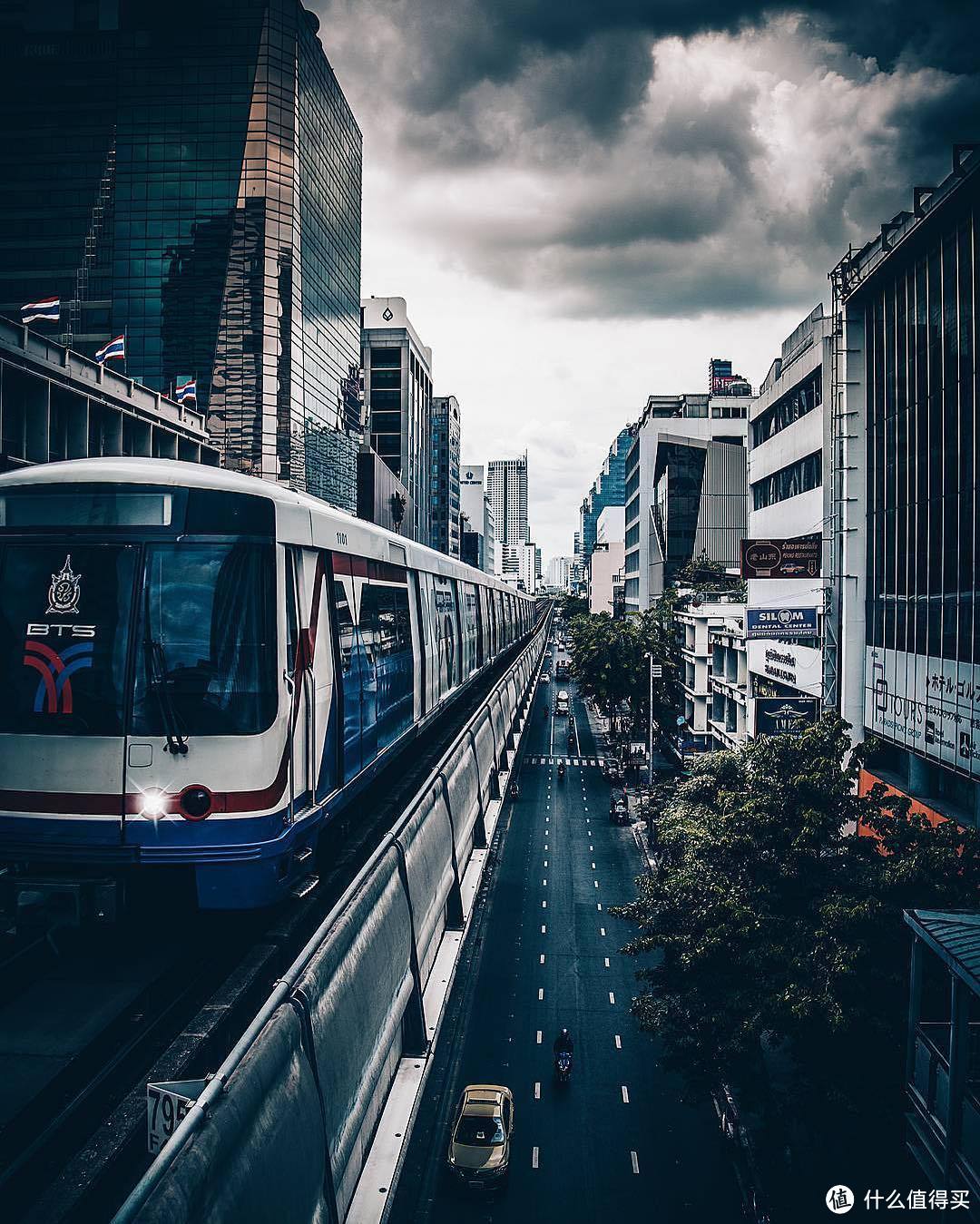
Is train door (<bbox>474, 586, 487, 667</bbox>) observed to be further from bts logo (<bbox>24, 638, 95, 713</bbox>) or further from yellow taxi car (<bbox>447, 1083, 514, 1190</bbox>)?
bts logo (<bbox>24, 638, 95, 713</bbox>)

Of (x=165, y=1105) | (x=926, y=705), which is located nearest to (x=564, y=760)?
(x=926, y=705)

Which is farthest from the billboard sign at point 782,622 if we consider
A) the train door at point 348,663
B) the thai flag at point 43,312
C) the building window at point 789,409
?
the thai flag at point 43,312

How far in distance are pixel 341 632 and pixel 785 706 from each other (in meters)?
21.2

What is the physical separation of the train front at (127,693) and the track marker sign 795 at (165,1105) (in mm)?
2695

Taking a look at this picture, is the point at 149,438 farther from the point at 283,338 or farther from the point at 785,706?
the point at 283,338

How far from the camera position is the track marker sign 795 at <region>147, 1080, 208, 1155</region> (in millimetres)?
4500

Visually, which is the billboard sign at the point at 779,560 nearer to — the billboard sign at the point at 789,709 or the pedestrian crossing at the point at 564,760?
the billboard sign at the point at 789,709

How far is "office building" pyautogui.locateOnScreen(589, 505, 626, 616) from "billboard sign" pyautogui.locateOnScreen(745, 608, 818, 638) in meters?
79.6

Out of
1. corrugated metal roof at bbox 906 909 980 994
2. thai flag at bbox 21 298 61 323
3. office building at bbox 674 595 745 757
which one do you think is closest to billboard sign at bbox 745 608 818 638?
office building at bbox 674 595 745 757

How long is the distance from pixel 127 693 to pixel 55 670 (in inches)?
26.3

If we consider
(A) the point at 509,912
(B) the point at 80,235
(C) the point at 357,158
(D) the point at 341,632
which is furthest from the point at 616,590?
(D) the point at 341,632

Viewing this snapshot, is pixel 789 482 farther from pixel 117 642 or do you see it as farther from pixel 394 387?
pixel 394 387

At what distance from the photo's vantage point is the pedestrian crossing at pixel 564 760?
192 ft

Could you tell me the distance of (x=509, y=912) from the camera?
1232 inches
